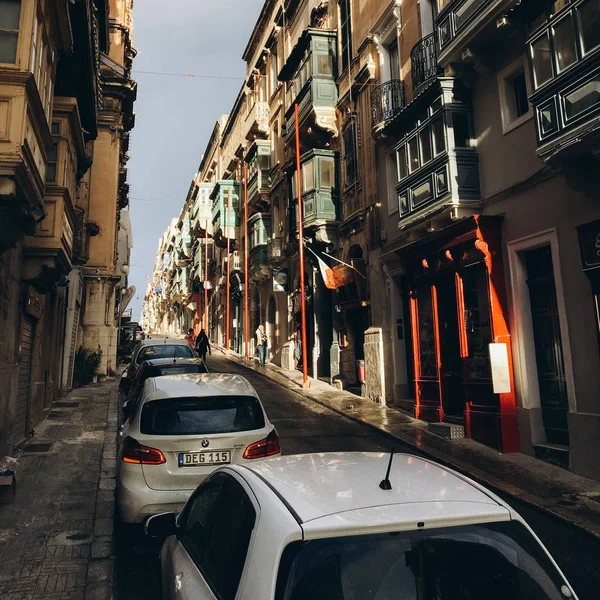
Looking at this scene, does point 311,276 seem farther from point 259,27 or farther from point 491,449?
point 259,27

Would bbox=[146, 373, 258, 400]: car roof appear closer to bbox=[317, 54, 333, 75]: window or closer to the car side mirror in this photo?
the car side mirror

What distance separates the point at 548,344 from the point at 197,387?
24.2ft

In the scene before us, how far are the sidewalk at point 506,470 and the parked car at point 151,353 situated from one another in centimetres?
603

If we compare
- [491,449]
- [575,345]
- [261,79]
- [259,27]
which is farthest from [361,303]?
[259,27]

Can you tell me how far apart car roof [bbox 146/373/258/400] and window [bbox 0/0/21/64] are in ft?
16.9

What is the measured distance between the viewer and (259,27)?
3228 centimetres

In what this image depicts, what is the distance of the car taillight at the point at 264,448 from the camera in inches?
235

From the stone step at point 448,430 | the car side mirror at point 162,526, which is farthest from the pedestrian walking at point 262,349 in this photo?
the car side mirror at point 162,526

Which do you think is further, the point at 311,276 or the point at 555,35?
the point at 311,276

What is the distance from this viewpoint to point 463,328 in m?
12.1

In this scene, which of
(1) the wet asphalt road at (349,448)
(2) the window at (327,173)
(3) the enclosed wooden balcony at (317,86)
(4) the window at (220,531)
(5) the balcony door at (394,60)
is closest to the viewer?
(4) the window at (220,531)

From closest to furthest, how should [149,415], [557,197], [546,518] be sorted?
[149,415] < [546,518] < [557,197]

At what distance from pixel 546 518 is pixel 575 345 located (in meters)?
3.46

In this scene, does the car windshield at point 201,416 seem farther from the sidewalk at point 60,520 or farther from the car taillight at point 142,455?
the sidewalk at point 60,520
